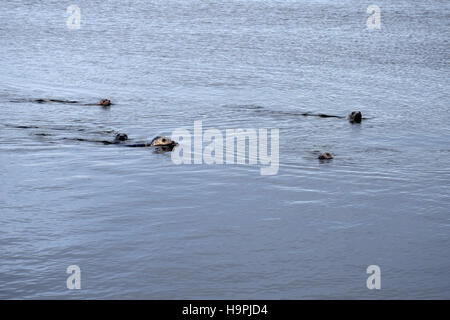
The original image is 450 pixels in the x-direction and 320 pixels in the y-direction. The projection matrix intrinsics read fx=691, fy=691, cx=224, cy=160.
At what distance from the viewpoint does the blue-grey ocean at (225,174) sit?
12414 millimetres

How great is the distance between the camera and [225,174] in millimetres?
17812

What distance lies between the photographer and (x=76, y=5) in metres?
49.6

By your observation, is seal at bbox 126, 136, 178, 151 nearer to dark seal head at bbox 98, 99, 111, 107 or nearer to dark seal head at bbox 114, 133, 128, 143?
dark seal head at bbox 114, 133, 128, 143

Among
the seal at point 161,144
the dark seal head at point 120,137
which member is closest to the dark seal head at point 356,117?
the seal at point 161,144

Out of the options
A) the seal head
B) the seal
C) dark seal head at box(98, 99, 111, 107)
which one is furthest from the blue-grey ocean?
the seal head

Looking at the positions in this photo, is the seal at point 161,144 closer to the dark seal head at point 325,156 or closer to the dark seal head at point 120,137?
the dark seal head at point 120,137

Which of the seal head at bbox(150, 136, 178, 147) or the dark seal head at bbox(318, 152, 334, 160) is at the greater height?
the seal head at bbox(150, 136, 178, 147)

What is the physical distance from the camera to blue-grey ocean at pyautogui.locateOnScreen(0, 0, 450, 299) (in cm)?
1241

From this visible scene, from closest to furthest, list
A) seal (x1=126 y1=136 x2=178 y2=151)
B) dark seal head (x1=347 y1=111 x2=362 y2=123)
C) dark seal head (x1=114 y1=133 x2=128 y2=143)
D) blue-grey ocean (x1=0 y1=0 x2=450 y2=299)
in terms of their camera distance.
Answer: blue-grey ocean (x1=0 y1=0 x2=450 y2=299) → seal (x1=126 y1=136 x2=178 y2=151) → dark seal head (x1=114 y1=133 x2=128 y2=143) → dark seal head (x1=347 y1=111 x2=362 y2=123)

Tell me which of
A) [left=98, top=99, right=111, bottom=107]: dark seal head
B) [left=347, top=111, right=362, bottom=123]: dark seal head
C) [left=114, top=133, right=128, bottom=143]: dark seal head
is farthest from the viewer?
[left=98, top=99, right=111, bottom=107]: dark seal head

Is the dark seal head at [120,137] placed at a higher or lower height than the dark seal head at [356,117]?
lower

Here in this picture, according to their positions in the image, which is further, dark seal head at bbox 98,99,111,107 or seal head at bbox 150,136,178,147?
dark seal head at bbox 98,99,111,107
